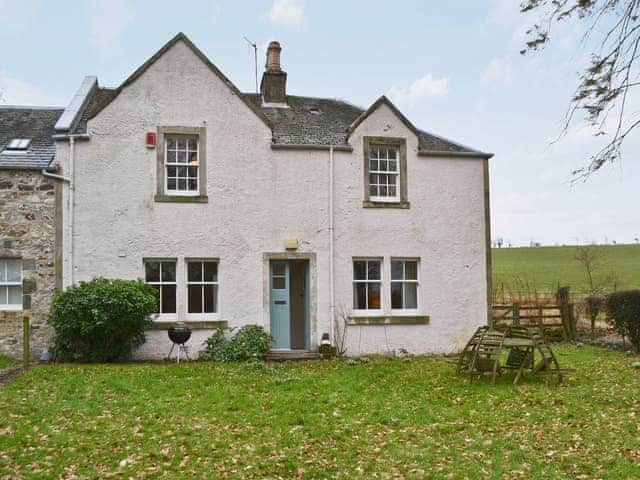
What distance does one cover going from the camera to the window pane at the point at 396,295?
621 inches

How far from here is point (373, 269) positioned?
15750 mm

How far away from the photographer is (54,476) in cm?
650

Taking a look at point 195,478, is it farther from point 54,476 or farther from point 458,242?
point 458,242

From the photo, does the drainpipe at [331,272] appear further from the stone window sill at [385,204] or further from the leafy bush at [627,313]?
the leafy bush at [627,313]

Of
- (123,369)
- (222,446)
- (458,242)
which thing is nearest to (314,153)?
(458,242)

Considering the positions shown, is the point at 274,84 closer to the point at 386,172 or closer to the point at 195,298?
the point at 386,172

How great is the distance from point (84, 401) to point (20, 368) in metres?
4.18

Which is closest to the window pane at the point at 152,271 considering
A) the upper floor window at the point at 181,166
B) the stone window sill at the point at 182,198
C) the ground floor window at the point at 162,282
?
the ground floor window at the point at 162,282

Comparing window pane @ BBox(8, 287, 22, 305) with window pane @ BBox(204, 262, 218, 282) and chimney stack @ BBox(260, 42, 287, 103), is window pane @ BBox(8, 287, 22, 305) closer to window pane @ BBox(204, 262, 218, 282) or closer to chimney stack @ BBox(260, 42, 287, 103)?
window pane @ BBox(204, 262, 218, 282)

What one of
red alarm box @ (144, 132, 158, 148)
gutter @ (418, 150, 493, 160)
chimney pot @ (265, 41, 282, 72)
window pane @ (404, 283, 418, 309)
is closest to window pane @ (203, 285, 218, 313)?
red alarm box @ (144, 132, 158, 148)

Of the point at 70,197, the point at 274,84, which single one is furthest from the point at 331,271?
the point at 70,197

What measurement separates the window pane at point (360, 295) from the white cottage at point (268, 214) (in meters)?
0.04

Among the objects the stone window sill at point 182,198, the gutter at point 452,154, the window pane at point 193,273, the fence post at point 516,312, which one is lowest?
the fence post at point 516,312

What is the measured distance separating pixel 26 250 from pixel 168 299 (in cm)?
350
